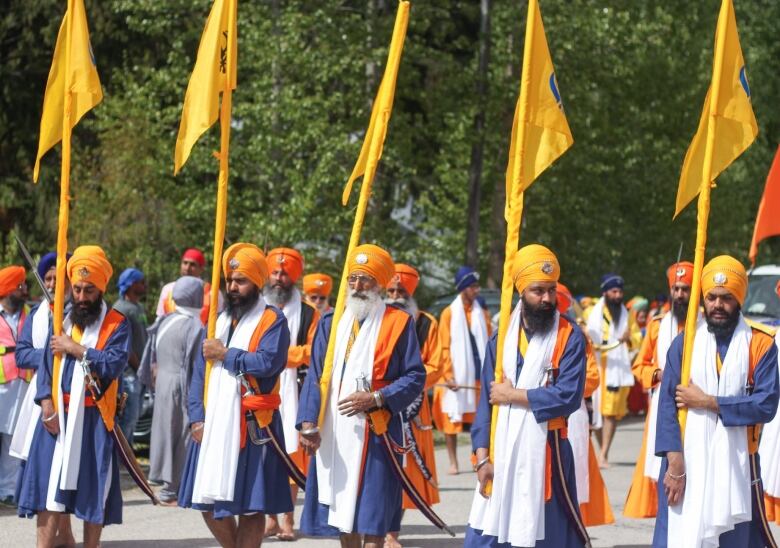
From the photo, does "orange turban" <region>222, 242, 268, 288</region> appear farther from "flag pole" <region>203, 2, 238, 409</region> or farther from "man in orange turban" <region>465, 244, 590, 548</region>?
"man in orange turban" <region>465, 244, 590, 548</region>

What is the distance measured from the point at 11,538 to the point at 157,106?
42.0 feet

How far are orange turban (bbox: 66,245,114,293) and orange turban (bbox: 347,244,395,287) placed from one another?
1.57m

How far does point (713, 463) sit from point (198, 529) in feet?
15.6

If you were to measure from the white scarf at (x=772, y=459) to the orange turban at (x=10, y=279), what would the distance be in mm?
5815

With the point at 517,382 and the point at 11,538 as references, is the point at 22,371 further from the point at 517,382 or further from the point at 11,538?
the point at 517,382

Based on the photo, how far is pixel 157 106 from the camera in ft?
75.2

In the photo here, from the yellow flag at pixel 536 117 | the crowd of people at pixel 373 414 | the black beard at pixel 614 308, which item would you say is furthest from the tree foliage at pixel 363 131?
the yellow flag at pixel 536 117

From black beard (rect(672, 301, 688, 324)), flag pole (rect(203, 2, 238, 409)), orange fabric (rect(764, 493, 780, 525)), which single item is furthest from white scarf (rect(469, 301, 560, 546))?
orange fabric (rect(764, 493, 780, 525))

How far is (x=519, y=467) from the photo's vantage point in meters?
8.14

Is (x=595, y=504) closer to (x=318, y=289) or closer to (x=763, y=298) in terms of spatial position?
(x=318, y=289)

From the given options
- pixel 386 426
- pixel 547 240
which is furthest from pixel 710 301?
pixel 547 240

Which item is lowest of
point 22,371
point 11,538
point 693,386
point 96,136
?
point 11,538

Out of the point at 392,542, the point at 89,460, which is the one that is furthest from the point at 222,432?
the point at 392,542

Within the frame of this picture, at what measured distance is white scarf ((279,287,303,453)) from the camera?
1180 cm
